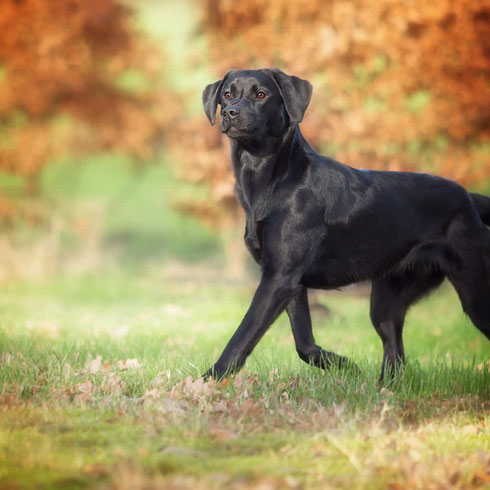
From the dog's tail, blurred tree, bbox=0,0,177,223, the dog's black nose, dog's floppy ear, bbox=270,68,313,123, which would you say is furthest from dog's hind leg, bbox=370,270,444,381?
blurred tree, bbox=0,0,177,223

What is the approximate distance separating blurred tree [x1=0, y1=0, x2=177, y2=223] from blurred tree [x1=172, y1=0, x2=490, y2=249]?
209 centimetres

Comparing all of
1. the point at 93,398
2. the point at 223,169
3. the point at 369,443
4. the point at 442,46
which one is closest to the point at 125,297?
the point at 223,169

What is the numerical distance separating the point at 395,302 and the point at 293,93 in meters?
1.49

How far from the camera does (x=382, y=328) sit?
463 centimetres

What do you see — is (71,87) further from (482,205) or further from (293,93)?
(482,205)

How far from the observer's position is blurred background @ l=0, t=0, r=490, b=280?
25.4 ft

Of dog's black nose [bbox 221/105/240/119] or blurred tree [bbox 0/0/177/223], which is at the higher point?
blurred tree [bbox 0/0/177/223]

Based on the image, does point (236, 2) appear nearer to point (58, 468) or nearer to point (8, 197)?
point (8, 197)

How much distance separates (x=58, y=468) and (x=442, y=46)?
21.0 ft

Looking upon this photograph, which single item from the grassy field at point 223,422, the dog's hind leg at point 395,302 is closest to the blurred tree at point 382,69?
the grassy field at point 223,422

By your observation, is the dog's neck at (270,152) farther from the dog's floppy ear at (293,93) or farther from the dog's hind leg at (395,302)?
the dog's hind leg at (395,302)

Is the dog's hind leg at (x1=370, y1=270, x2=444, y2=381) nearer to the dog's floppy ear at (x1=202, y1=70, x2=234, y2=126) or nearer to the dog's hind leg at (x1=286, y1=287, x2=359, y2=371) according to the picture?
the dog's hind leg at (x1=286, y1=287, x2=359, y2=371)

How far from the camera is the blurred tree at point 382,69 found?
762 cm

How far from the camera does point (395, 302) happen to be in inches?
184
